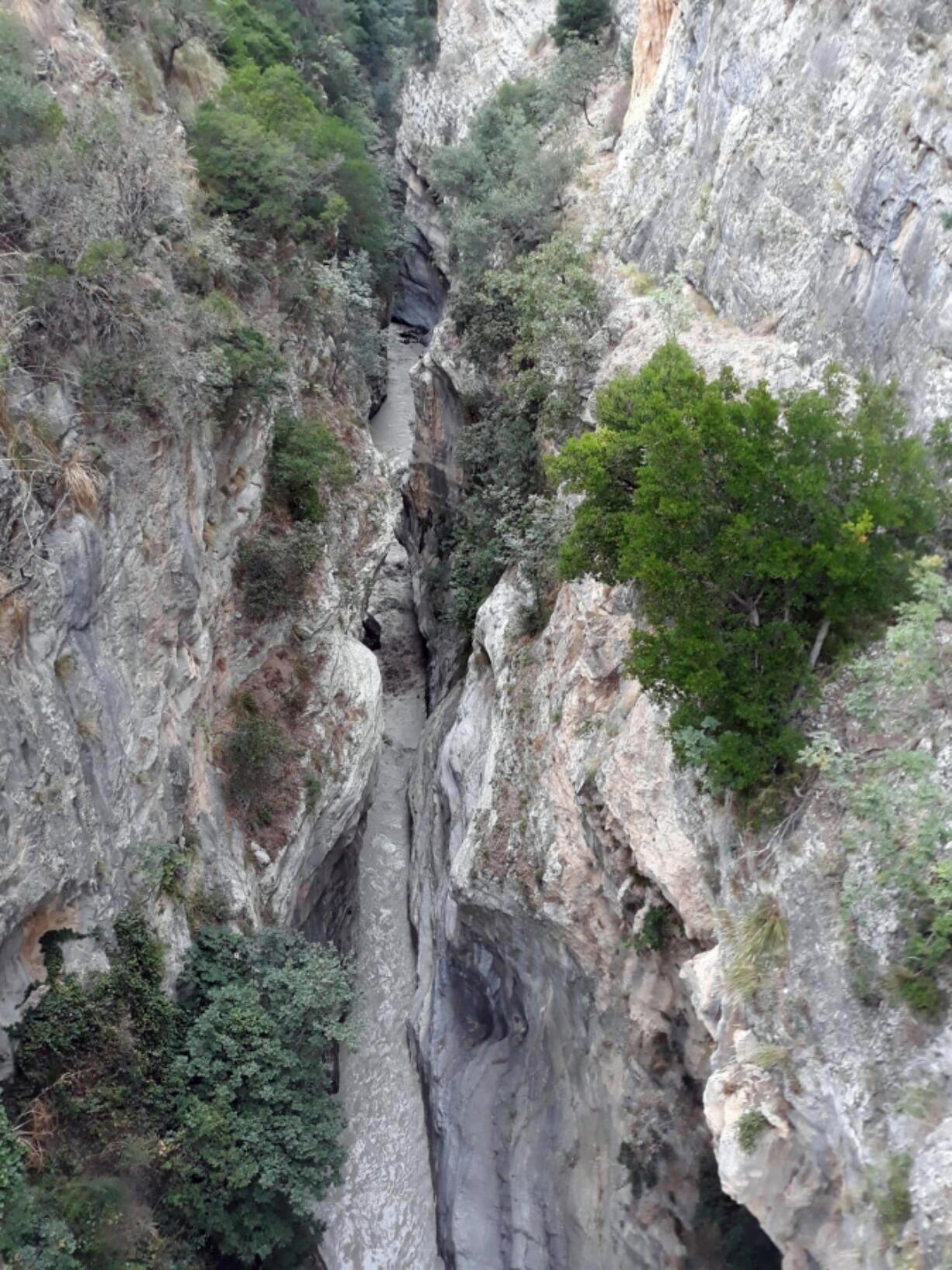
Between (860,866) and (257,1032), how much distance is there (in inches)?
380

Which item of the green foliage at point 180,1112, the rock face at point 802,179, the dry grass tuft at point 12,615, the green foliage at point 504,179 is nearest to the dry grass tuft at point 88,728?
the dry grass tuft at point 12,615

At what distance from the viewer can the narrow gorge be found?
9109 millimetres

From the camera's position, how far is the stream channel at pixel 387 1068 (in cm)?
1688

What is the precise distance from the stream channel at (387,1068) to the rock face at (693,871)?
0.75 meters

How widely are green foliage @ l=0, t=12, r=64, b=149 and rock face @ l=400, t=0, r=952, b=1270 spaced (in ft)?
35.1

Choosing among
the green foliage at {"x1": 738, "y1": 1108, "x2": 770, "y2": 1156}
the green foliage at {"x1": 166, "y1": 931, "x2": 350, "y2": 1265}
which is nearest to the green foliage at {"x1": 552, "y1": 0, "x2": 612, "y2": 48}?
the green foliage at {"x1": 166, "y1": 931, "x2": 350, "y2": 1265}

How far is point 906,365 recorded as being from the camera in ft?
38.3

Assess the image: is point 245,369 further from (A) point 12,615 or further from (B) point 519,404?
(A) point 12,615

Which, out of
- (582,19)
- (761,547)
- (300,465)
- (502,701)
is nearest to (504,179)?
(582,19)

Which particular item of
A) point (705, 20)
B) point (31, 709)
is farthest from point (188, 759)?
point (705, 20)

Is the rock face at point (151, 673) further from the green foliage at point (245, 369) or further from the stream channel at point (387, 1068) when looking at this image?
the stream channel at point (387, 1068)

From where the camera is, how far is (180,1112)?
13023 mm

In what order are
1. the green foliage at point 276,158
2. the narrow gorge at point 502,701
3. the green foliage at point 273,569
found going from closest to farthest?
the narrow gorge at point 502,701, the green foliage at point 273,569, the green foliage at point 276,158

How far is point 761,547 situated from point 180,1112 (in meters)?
11.1
